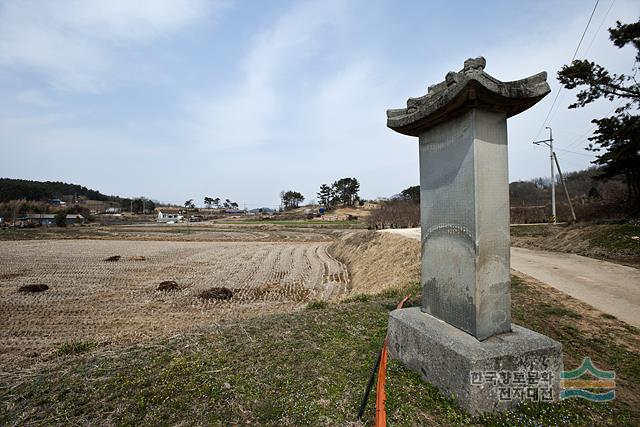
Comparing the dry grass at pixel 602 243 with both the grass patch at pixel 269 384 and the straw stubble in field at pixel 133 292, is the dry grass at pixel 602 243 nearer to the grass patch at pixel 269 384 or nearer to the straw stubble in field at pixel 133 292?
the grass patch at pixel 269 384

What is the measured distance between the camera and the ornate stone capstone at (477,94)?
113 inches

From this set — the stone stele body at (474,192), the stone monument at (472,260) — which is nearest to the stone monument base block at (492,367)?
the stone monument at (472,260)

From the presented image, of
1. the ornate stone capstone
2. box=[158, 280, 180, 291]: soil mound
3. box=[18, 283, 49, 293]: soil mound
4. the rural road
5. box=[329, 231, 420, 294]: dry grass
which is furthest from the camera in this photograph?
box=[158, 280, 180, 291]: soil mound

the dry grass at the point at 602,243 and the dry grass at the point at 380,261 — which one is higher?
the dry grass at the point at 602,243

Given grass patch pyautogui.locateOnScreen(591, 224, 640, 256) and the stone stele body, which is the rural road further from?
the stone stele body

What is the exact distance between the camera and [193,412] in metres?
3.12

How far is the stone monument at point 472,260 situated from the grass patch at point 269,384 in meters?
0.25

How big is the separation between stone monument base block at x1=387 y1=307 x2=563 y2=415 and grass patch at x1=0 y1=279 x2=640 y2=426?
0.40 feet

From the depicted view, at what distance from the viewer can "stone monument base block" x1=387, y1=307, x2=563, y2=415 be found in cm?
274

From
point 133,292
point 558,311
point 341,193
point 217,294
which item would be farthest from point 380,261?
point 341,193

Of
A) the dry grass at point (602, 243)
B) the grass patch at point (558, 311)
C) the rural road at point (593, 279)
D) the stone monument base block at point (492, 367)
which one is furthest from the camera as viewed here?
the dry grass at point (602, 243)

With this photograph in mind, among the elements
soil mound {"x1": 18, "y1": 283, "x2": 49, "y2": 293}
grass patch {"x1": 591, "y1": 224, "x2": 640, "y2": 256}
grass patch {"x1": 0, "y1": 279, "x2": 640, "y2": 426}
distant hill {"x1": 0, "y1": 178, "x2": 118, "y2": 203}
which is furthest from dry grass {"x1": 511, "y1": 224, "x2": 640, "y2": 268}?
distant hill {"x1": 0, "y1": 178, "x2": 118, "y2": 203}

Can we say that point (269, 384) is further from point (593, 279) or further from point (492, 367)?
point (593, 279)

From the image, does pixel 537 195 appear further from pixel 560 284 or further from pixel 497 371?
pixel 497 371
